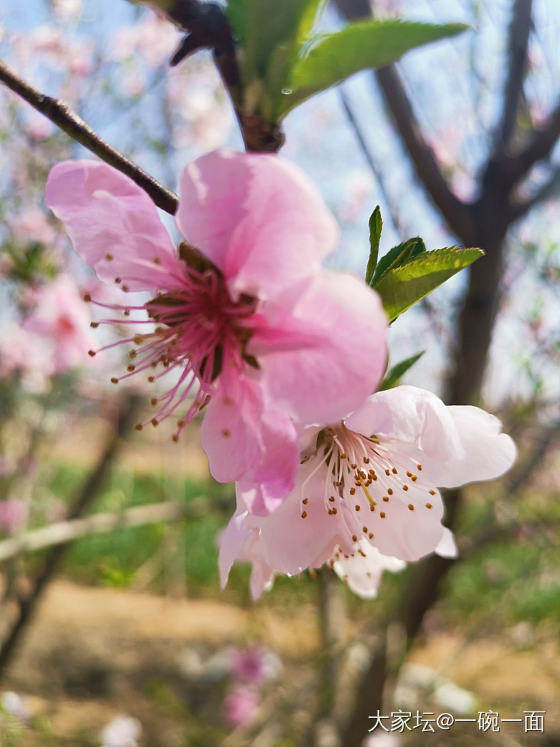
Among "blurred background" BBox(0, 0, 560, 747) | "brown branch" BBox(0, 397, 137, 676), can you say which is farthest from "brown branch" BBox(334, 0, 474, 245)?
"brown branch" BBox(0, 397, 137, 676)

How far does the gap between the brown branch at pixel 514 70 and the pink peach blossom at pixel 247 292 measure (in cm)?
160

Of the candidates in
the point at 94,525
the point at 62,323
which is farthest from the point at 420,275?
the point at 62,323

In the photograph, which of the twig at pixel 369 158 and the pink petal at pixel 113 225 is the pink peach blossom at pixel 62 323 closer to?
the twig at pixel 369 158

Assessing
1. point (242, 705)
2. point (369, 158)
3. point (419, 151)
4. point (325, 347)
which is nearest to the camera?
point (325, 347)

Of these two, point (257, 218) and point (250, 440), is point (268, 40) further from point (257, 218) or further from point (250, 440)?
point (250, 440)

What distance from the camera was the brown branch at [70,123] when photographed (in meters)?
0.46

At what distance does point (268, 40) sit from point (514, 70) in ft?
5.41

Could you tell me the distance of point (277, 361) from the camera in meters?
0.46

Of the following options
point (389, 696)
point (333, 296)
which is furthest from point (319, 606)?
point (333, 296)

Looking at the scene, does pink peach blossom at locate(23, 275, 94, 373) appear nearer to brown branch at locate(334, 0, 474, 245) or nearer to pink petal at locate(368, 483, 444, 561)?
brown branch at locate(334, 0, 474, 245)

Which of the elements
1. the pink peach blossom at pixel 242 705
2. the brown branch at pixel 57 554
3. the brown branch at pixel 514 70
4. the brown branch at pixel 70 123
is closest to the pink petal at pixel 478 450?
the brown branch at pixel 70 123

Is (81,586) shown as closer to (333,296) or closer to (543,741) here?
(543,741)

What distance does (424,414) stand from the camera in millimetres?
564

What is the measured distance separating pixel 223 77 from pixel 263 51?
0.17ft
